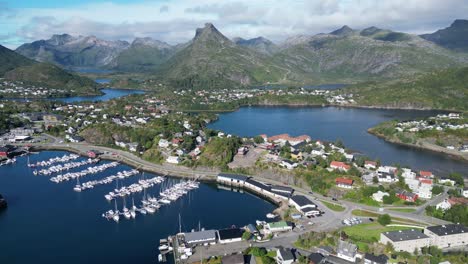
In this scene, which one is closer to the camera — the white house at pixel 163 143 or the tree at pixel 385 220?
the tree at pixel 385 220

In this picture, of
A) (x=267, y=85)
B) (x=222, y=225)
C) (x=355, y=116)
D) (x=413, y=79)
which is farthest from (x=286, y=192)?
(x=267, y=85)

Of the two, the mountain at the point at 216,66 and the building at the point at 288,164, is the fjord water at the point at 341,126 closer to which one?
the building at the point at 288,164

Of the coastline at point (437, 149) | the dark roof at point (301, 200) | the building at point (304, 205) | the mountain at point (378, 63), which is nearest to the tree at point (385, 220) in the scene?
the building at point (304, 205)

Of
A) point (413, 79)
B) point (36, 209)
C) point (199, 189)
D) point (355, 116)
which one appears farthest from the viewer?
point (413, 79)

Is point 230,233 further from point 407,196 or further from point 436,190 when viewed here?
point 436,190

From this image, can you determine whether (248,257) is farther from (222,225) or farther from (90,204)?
(90,204)
